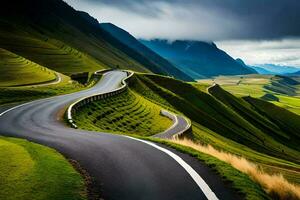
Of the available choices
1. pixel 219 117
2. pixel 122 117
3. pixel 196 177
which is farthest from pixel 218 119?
pixel 196 177

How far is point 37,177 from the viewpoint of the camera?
12.0m

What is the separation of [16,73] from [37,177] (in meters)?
78.4

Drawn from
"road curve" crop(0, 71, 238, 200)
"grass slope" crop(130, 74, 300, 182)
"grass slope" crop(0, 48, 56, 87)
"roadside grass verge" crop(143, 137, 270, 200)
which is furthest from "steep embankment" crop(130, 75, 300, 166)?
"roadside grass verge" crop(143, 137, 270, 200)

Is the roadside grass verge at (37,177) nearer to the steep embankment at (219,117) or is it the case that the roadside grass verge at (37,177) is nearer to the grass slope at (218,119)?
the grass slope at (218,119)

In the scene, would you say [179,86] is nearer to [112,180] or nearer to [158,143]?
[158,143]

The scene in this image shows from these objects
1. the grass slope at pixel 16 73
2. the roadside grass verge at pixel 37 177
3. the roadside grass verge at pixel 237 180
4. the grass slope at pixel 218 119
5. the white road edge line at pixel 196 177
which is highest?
the roadside grass verge at pixel 237 180

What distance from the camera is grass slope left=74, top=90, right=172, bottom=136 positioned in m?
44.7

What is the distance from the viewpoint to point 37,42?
17050 centimetres

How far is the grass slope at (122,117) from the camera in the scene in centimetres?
4473

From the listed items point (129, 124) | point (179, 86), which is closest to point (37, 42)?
point (179, 86)

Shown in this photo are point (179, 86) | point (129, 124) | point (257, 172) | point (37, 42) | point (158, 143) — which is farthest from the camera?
point (37, 42)

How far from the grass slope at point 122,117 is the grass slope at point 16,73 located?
2386 centimetres

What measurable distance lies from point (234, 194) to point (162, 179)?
2.36 metres

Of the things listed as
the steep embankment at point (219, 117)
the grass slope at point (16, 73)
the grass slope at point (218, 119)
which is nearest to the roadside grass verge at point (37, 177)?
the grass slope at point (16, 73)
